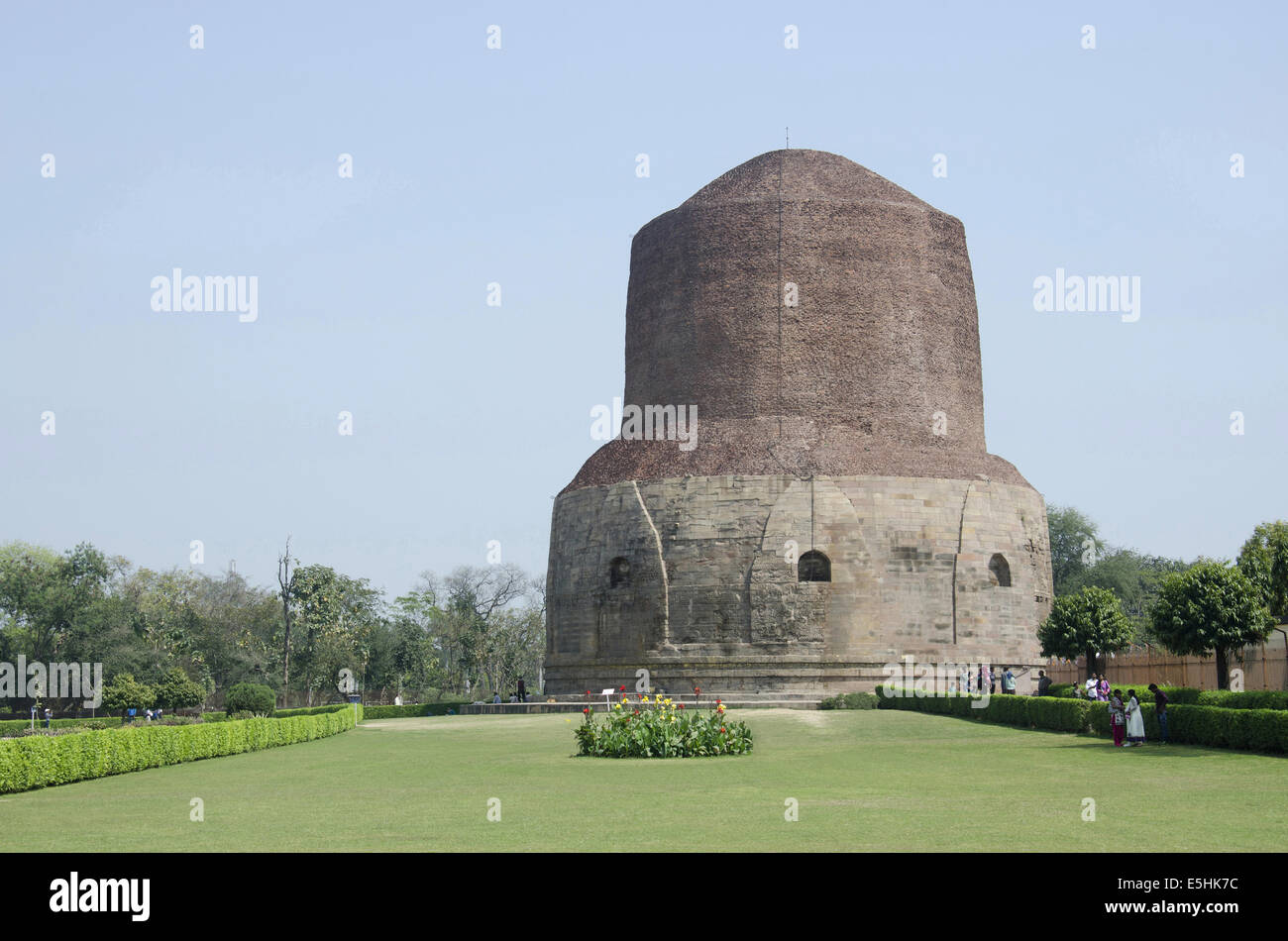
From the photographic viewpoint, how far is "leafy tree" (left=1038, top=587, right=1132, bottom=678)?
102 feet

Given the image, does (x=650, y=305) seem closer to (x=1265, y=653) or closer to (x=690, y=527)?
(x=690, y=527)

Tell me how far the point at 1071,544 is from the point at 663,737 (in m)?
52.5

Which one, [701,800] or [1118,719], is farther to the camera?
[1118,719]

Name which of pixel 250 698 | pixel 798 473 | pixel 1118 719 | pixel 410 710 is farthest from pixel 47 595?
pixel 1118 719

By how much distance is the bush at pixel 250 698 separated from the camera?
32.2 m

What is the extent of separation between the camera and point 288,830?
35.8ft

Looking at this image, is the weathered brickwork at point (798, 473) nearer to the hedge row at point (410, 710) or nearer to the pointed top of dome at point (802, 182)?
the pointed top of dome at point (802, 182)

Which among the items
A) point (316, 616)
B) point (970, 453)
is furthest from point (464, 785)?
point (316, 616)

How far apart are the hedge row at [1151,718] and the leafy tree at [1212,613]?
3.37 m

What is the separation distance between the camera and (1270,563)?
3169 centimetres

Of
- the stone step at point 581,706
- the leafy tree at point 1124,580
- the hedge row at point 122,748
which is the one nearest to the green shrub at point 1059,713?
the stone step at point 581,706

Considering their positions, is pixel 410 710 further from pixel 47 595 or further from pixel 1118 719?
pixel 1118 719

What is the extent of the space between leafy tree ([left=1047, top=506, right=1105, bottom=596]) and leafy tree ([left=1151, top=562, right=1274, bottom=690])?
4132 centimetres
